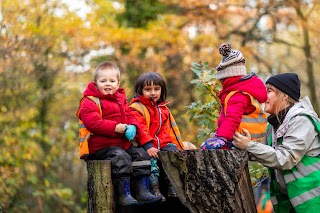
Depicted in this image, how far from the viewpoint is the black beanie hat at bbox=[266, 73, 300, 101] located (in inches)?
201

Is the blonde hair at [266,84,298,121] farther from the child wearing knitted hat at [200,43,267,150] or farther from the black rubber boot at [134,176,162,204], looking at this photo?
the black rubber boot at [134,176,162,204]

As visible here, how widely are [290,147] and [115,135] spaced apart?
1502 millimetres

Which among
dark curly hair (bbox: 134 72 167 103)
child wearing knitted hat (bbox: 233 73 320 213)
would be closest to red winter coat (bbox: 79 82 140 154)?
dark curly hair (bbox: 134 72 167 103)

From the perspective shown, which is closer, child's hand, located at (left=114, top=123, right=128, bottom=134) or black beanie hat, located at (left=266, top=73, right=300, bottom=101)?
black beanie hat, located at (left=266, top=73, right=300, bottom=101)

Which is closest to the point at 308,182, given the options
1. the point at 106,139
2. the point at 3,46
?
the point at 106,139

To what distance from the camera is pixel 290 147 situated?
482cm

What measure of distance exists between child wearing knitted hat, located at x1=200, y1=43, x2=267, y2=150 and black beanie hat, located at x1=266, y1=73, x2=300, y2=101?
0.67 ft

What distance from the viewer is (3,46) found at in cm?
985

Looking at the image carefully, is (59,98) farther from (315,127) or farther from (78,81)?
(315,127)

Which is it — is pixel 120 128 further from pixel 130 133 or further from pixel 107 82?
pixel 107 82

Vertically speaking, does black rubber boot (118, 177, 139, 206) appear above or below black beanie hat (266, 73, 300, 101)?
below

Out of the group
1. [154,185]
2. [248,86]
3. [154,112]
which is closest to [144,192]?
[154,185]

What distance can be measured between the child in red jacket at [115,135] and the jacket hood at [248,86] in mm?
879

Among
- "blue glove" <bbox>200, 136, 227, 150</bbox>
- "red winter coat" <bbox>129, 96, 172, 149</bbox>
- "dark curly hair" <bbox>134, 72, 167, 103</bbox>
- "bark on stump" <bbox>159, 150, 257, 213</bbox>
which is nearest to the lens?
"bark on stump" <bbox>159, 150, 257, 213</bbox>
